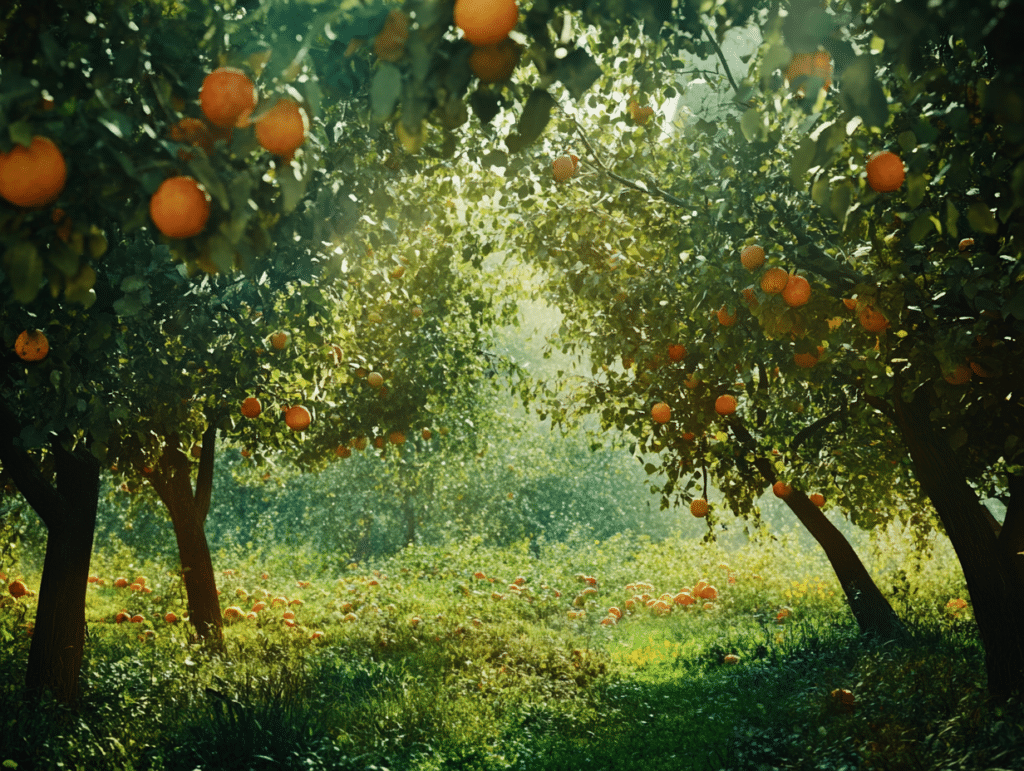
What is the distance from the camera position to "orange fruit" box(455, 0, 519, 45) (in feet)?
5.38

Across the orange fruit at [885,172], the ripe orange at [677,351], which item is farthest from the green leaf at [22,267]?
the ripe orange at [677,351]

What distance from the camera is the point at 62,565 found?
527cm

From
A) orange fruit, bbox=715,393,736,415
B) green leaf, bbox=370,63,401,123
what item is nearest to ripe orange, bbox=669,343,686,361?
orange fruit, bbox=715,393,736,415

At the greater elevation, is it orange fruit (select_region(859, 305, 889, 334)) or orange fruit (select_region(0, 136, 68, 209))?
orange fruit (select_region(859, 305, 889, 334))

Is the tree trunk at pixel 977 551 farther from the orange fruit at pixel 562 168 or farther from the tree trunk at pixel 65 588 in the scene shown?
the tree trunk at pixel 65 588

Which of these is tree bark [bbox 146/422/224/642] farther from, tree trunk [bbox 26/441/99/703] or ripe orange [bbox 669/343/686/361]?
ripe orange [bbox 669/343/686/361]

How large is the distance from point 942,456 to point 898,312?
1.54 m

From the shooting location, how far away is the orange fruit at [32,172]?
1.63 meters

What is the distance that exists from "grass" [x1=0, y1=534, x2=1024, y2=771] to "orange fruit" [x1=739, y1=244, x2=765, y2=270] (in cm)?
250

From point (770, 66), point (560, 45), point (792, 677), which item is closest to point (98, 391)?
point (560, 45)

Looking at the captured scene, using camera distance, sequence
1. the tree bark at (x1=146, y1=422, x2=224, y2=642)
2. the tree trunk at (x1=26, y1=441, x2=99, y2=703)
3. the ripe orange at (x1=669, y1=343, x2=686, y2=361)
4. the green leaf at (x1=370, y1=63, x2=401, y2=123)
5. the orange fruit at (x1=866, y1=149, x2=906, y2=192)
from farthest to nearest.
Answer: the tree bark at (x1=146, y1=422, x2=224, y2=642) < the ripe orange at (x1=669, y1=343, x2=686, y2=361) < the tree trunk at (x1=26, y1=441, x2=99, y2=703) < the orange fruit at (x1=866, y1=149, x2=906, y2=192) < the green leaf at (x1=370, y1=63, x2=401, y2=123)

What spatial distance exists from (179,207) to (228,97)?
285mm

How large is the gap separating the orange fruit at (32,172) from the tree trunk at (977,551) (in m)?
4.66

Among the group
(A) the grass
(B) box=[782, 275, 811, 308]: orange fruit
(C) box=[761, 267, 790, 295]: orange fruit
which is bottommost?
(A) the grass
